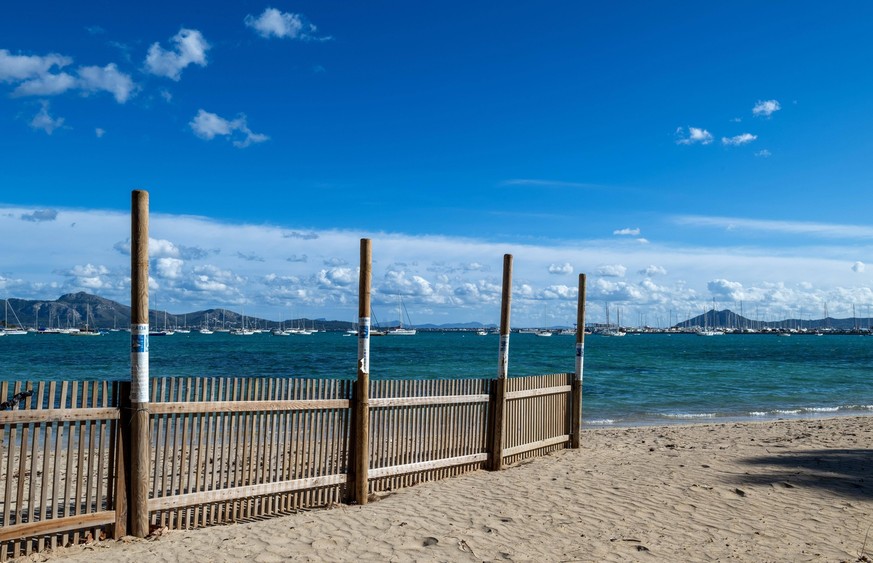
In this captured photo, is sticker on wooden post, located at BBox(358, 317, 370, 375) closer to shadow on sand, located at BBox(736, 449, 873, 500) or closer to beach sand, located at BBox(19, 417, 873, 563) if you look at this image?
beach sand, located at BBox(19, 417, 873, 563)

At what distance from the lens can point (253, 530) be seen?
7211 millimetres

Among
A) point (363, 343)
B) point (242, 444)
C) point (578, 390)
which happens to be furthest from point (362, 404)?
point (578, 390)

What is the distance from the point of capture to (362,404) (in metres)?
8.66

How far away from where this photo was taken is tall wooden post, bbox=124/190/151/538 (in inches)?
266

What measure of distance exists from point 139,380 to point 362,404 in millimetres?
2814

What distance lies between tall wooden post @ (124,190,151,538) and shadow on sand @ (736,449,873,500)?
7.80m

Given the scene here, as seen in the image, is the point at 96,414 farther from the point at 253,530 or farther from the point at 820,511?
the point at 820,511

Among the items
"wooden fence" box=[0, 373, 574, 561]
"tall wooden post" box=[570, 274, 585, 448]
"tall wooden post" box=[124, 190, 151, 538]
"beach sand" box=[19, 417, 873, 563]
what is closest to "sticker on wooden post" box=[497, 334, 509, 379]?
"wooden fence" box=[0, 373, 574, 561]

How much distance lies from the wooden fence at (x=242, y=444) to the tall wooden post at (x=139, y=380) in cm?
13

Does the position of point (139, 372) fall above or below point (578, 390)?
above

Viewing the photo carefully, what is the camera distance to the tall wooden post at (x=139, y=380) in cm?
675

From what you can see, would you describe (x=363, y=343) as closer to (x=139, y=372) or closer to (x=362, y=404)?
(x=362, y=404)

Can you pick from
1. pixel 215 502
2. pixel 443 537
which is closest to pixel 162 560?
pixel 215 502

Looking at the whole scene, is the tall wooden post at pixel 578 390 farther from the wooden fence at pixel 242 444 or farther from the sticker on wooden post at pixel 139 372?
the sticker on wooden post at pixel 139 372
